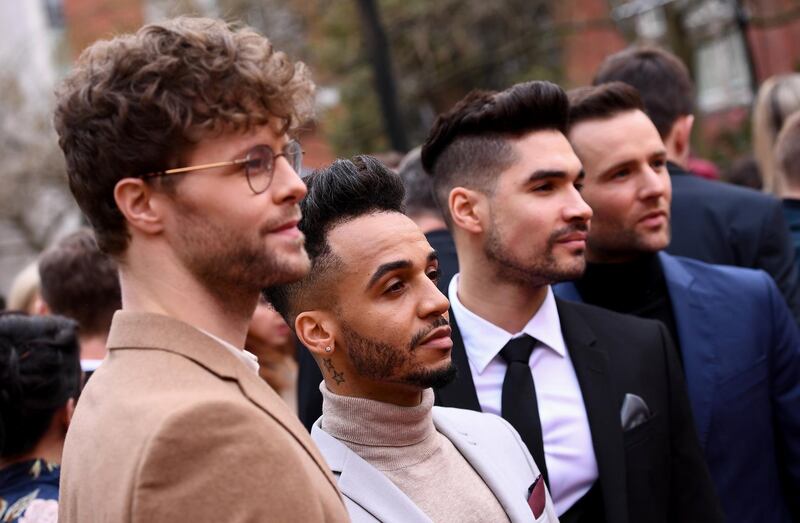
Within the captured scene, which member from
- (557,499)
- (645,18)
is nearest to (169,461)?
(557,499)

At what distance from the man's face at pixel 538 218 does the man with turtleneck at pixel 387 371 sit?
0.62 meters

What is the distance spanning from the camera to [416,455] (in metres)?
3.00

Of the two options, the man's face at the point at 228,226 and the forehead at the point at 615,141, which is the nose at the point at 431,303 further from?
the forehead at the point at 615,141

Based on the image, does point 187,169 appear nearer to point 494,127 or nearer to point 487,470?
point 487,470

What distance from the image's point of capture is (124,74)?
87.2 inches

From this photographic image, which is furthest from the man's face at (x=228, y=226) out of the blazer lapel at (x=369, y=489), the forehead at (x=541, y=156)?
the forehead at (x=541, y=156)

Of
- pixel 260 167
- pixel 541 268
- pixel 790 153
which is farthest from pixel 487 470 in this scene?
pixel 790 153

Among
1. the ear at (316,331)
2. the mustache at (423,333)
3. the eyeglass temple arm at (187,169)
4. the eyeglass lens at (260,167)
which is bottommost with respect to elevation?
the mustache at (423,333)

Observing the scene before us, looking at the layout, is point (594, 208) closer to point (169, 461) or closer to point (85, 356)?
point (85, 356)

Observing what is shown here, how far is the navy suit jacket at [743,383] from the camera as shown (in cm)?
404

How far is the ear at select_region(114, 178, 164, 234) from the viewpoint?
2213 millimetres

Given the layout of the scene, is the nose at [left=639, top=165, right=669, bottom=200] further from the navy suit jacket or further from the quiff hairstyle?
the quiff hairstyle

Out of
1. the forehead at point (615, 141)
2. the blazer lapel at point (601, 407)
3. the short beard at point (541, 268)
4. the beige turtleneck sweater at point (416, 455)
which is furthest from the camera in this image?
the forehead at point (615, 141)

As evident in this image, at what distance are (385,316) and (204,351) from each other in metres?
0.97
